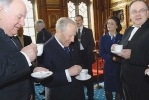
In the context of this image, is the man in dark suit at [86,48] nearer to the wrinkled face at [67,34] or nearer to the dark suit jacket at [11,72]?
the wrinkled face at [67,34]

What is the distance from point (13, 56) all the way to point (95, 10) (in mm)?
7816

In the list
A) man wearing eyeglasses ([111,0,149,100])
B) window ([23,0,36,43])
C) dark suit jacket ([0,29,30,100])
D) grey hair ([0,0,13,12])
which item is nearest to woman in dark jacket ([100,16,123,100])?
man wearing eyeglasses ([111,0,149,100])

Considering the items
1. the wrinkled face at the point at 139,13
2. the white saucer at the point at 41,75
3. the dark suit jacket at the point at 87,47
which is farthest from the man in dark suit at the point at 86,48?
the white saucer at the point at 41,75

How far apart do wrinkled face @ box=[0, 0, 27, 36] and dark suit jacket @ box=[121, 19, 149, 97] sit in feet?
4.46

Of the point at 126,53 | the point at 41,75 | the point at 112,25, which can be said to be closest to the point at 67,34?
the point at 41,75

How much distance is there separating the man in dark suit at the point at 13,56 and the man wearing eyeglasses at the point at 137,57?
1.24 meters

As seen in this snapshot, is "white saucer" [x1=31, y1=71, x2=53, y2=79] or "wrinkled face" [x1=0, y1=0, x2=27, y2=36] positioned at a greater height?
"wrinkled face" [x1=0, y1=0, x2=27, y2=36]

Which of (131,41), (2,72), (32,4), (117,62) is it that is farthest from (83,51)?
(32,4)

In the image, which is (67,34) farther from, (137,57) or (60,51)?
(137,57)

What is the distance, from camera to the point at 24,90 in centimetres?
124

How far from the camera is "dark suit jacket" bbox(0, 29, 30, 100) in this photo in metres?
0.96

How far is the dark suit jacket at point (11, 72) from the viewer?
96 centimetres

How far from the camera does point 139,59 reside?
6.56 ft

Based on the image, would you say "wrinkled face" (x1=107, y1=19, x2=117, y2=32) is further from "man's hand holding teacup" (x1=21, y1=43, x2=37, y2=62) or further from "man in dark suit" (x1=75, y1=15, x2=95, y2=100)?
"man's hand holding teacup" (x1=21, y1=43, x2=37, y2=62)
